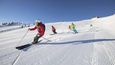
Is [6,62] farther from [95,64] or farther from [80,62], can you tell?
[95,64]

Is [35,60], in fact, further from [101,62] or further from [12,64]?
[101,62]

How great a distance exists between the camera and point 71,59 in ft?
25.4

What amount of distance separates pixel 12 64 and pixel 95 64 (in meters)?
3.47

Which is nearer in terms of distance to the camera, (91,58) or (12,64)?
(12,64)

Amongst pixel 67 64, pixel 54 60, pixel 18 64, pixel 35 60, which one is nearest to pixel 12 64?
pixel 18 64

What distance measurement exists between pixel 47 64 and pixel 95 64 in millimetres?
1990

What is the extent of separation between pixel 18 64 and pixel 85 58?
3.06 metres

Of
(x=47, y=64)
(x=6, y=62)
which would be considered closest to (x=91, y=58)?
(x=47, y=64)

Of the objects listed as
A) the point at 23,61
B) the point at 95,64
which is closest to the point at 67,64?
the point at 95,64

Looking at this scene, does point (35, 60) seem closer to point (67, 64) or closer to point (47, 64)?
point (47, 64)

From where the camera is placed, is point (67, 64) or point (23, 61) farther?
point (23, 61)

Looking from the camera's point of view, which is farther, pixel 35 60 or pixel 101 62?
pixel 35 60

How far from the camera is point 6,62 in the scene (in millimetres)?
7492

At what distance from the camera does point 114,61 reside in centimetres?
724
